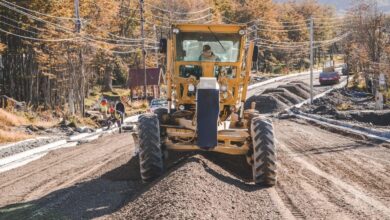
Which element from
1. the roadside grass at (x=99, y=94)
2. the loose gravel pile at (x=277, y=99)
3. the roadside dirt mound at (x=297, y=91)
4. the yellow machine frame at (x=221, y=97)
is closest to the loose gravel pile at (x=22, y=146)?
the yellow machine frame at (x=221, y=97)

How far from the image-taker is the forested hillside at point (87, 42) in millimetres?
41000

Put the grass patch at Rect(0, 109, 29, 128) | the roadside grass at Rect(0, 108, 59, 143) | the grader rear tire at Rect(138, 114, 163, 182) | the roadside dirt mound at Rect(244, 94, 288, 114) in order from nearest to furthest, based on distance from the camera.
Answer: the grader rear tire at Rect(138, 114, 163, 182) → the roadside grass at Rect(0, 108, 59, 143) → the grass patch at Rect(0, 109, 29, 128) → the roadside dirt mound at Rect(244, 94, 288, 114)

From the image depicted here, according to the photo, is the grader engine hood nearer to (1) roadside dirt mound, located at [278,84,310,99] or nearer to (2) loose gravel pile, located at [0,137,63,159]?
(2) loose gravel pile, located at [0,137,63,159]

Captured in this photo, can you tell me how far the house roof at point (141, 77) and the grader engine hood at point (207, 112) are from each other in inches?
1868

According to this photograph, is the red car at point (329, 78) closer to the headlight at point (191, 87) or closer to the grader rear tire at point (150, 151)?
the headlight at point (191, 87)

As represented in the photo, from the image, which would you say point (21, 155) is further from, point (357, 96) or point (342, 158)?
point (357, 96)

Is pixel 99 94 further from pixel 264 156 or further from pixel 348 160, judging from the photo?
pixel 264 156

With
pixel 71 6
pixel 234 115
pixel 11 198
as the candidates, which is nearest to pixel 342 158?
pixel 234 115

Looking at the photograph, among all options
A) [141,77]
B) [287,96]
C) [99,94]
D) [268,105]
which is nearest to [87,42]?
[268,105]

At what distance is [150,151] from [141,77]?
47993mm

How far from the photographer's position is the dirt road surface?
8.24 metres

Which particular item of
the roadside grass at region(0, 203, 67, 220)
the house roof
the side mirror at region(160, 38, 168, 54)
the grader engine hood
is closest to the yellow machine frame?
the side mirror at region(160, 38, 168, 54)

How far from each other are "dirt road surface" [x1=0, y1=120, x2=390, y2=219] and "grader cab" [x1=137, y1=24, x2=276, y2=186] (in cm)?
49

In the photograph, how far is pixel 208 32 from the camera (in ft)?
38.5
